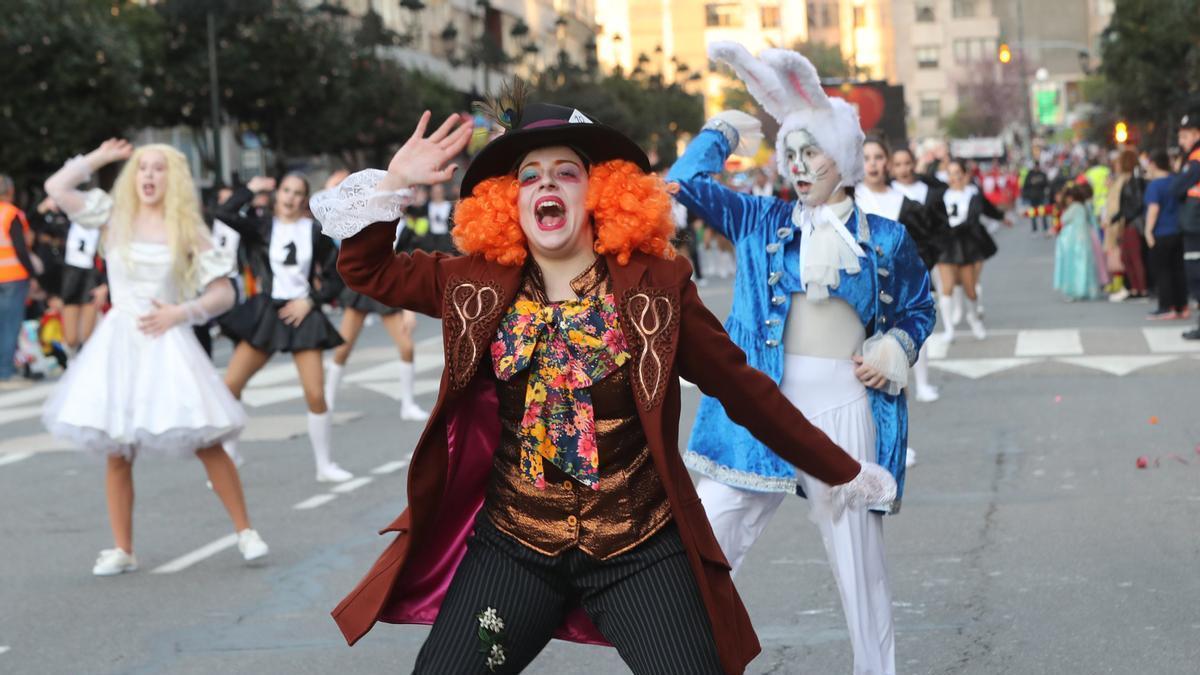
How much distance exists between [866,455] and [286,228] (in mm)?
6164

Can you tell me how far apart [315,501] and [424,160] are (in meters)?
6.36

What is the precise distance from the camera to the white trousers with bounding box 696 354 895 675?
5.48 m

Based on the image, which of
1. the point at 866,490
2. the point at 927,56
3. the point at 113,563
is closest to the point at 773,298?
the point at 866,490

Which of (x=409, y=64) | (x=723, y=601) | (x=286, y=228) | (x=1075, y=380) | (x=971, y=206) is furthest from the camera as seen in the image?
(x=409, y=64)

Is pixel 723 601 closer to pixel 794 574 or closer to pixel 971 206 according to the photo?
pixel 794 574

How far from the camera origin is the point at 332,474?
1117 cm

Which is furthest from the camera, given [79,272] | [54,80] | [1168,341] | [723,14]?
[723,14]

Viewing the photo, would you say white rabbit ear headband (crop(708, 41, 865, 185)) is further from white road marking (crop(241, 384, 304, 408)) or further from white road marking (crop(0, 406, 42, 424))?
white road marking (crop(0, 406, 42, 424))

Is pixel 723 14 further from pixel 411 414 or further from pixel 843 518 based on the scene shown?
pixel 843 518

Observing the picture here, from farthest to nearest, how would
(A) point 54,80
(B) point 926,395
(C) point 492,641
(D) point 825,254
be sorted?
(A) point 54,80 → (B) point 926,395 → (D) point 825,254 → (C) point 492,641

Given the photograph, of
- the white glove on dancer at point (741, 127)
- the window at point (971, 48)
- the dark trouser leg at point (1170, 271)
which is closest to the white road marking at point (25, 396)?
the dark trouser leg at point (1170, 271)

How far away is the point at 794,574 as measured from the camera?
25.6 ft

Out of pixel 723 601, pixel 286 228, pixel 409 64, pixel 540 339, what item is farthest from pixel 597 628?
pixel 409 64

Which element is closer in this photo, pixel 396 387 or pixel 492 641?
pixel 492 641
